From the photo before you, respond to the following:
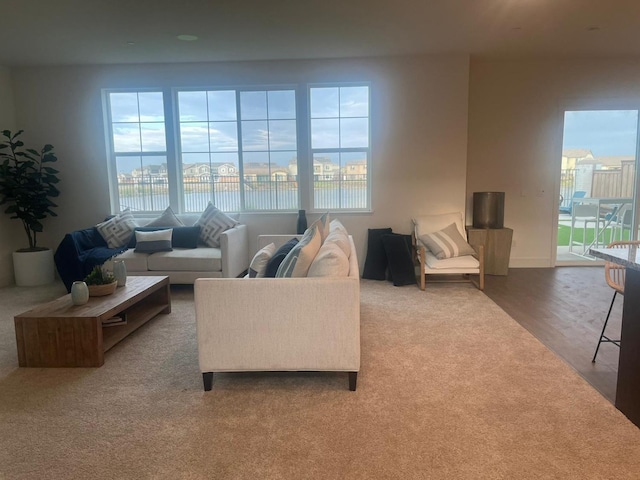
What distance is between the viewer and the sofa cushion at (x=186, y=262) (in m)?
4.64

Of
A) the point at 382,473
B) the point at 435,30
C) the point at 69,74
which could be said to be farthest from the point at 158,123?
the point at 382,473

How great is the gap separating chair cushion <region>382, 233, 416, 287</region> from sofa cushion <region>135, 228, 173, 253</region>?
2515 millimetres

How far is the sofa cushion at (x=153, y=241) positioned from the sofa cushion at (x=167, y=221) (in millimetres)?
353

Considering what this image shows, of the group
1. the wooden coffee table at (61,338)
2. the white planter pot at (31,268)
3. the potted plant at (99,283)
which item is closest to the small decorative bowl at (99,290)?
the potted plant at (99,283)

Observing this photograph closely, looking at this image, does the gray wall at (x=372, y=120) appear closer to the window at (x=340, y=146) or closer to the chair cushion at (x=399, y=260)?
the window at (x=340, y=146)

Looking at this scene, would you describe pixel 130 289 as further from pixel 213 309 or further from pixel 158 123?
pixel 158 123

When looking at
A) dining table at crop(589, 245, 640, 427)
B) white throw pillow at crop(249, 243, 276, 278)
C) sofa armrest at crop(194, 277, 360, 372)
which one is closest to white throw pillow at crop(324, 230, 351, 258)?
white throw pillow at crop(249, 243, 276, 278)

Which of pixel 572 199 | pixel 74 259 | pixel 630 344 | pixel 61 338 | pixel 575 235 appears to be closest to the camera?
pixel 630 344

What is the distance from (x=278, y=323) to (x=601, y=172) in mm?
5369

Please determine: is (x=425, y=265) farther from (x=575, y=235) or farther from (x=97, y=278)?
(x=97, y=278)

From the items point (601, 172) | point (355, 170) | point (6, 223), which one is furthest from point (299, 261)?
point (601, 172)

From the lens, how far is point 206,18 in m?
3.78

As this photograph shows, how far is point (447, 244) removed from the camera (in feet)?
15.5

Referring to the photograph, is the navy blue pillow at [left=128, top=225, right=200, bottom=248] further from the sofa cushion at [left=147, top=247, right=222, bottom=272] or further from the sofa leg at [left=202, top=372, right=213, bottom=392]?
the sofa leg at [left=202, top=372, right=213, bottom=392]
